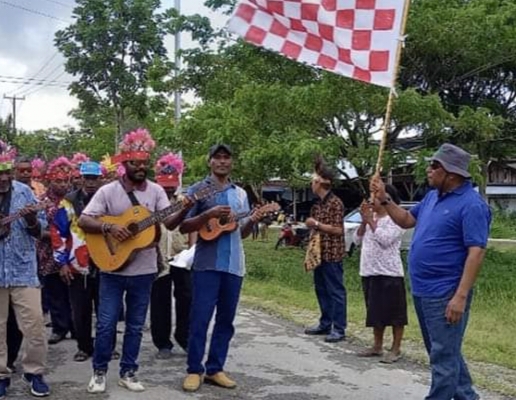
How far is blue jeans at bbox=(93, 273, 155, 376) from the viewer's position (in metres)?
5.94

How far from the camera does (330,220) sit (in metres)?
8.23

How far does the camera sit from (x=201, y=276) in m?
6.06

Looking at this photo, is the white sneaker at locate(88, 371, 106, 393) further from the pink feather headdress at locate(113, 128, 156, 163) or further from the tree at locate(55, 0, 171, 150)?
the tree at locate(55, 0, 171, 150)

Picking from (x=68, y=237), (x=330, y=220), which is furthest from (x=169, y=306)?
(x=330, y=220)

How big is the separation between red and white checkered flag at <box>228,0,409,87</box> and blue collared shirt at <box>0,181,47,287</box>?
2036 mm

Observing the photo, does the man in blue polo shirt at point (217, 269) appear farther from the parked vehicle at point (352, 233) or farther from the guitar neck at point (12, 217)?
the parked vehicle at point (352, 233)

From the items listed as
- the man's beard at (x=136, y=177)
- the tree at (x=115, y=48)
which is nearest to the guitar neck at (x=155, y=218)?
the man's beard at (x=136, y=177)

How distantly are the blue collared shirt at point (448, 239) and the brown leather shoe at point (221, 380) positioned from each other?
1.92 metres

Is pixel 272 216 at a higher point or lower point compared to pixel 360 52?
lower

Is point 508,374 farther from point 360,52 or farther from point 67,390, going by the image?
point 67,390

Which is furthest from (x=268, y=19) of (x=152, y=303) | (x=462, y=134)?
(x=462, y=134)

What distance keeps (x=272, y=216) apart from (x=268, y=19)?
1.51m

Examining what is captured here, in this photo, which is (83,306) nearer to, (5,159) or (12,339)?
(12,339)

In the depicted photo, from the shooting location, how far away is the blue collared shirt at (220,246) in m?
6.03
